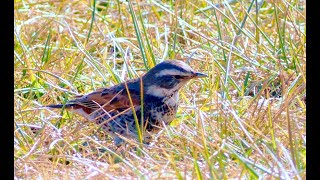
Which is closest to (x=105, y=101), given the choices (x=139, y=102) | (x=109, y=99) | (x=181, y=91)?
(x=109, y=99)

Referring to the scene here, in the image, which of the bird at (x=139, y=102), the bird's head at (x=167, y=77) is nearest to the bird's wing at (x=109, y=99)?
the bird at (x=139, y=102)

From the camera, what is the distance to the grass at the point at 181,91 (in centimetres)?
440

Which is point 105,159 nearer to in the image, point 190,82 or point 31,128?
point 31,128

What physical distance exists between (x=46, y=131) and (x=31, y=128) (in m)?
0.22

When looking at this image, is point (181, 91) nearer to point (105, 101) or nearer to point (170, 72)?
point (170, 72)

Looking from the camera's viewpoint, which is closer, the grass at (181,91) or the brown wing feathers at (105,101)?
the grass at (181,91)

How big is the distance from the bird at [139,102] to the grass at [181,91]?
11cm

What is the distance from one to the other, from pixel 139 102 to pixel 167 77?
24cm

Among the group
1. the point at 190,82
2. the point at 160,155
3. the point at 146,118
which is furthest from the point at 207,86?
the point at 160,155

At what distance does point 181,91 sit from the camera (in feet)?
19.9

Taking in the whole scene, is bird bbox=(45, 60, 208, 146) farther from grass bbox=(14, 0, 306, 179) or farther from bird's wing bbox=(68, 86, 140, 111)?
grass bbox=(14, 0, 306, 179)

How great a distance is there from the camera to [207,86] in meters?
6.02

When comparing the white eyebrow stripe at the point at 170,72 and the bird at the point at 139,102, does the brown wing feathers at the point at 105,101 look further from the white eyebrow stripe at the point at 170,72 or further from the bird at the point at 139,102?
the white eyebrow stripe at the point at 170,72

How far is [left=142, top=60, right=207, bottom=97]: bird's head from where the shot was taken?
221 inches
